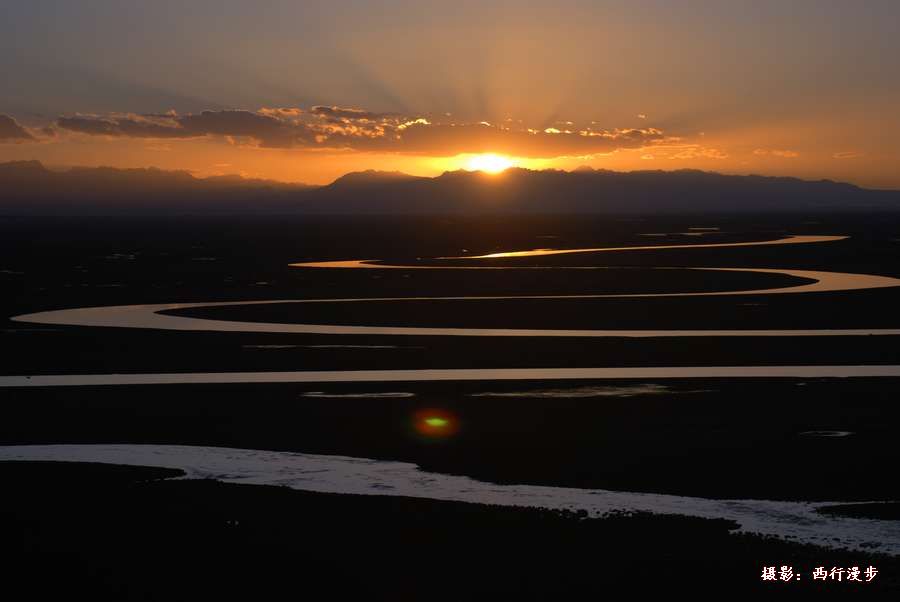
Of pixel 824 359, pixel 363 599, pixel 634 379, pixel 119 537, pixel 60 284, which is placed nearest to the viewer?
pixel 363 599

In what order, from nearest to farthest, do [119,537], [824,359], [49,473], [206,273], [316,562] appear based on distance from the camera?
[316,562], [119,537], [49,473], [824,359], [206,273]

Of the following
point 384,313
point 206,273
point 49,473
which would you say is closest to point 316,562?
point 49,473

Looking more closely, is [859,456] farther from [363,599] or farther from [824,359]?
[824,359]

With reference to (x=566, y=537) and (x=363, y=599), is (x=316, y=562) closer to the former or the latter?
(x=363, y=599)

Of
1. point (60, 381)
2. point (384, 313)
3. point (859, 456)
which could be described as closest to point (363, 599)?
point (859, 456)

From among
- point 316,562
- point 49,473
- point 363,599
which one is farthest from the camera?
point 49,473

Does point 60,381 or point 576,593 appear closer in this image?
point 576,593
